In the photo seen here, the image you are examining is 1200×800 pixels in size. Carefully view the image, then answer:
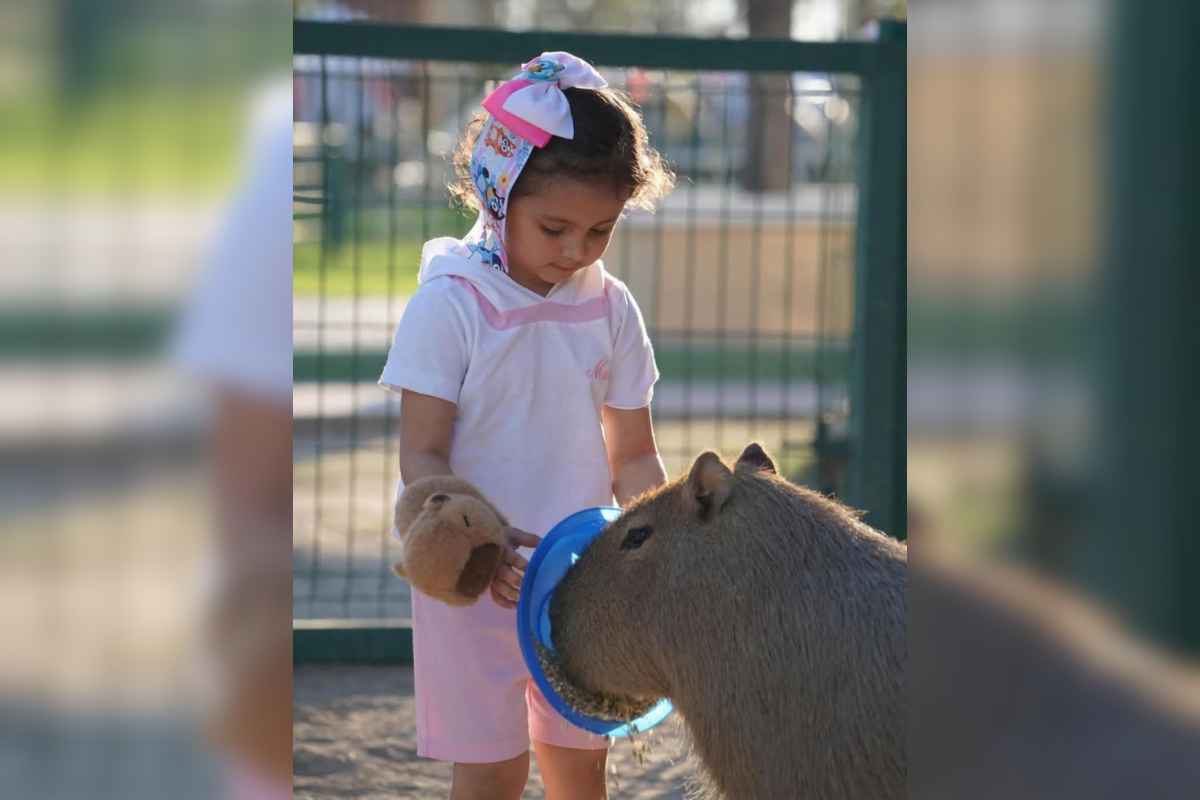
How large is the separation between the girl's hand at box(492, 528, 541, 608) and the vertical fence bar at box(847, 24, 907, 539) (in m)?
2.94

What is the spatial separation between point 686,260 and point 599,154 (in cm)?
422

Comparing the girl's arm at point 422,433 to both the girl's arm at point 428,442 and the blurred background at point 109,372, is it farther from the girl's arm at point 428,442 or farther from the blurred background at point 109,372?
the blurred background at point 109,372

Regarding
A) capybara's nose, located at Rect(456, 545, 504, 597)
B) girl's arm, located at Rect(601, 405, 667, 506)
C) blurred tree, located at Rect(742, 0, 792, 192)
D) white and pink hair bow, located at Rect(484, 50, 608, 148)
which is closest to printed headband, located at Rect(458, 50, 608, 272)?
white and pink hair bow, located at Rect(484, 50, 608, 148)

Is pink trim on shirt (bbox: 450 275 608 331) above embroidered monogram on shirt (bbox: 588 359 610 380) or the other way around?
above

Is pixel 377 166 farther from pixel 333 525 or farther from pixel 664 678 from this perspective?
pixel 664 678

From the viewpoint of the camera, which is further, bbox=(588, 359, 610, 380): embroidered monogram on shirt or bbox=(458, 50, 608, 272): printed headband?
bbox=(588, 359, 610, 380): embroidered monogram on shirt

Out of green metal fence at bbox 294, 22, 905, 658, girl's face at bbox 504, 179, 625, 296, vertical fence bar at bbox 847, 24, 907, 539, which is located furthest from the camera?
vertical fence bar at bbox 847, 24, 907, 539

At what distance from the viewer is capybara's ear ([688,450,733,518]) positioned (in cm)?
276

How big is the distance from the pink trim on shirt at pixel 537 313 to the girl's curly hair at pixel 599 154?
25 centimetres

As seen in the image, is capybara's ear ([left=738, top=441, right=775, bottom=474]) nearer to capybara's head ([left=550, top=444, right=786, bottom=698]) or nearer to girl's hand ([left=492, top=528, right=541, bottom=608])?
capybara's head ([left=550, top=444, right=786, bottom=698])

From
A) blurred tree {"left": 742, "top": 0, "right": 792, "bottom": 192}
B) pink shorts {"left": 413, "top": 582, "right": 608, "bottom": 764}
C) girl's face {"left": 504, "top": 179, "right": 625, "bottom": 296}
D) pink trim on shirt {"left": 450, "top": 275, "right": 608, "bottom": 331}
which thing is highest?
blurred tree {"left": 742, "top": 0, "right": 792, "bottom": 192}

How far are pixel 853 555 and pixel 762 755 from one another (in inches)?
16.6

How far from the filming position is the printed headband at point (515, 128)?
3018 millimetres

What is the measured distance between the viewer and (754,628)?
104 inches
